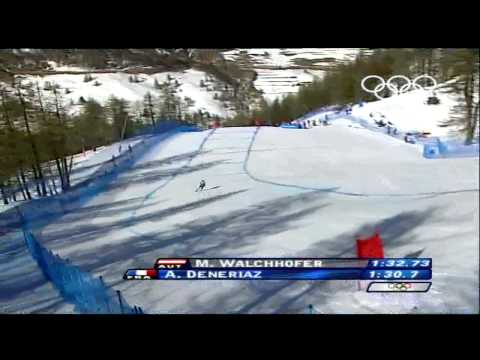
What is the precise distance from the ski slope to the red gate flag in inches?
1.0

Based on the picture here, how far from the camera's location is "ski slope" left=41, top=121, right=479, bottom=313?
1.79 meters

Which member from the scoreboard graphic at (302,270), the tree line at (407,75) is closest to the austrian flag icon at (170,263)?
the scoreboard graphic at (302,270)

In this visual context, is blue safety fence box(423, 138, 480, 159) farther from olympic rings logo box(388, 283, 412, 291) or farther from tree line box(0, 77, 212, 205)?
tree line box(0, 77, 212, 205)

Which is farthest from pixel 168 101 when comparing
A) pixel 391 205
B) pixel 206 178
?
pixel 391 205

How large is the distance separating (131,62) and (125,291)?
0.84 meters

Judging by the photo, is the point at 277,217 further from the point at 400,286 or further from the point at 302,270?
the point at 400,286

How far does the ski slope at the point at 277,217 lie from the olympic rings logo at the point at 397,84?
0.16m

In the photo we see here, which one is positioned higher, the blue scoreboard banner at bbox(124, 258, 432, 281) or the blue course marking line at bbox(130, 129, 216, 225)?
the blue course marking line at bbox(130, 129, 216, 225)

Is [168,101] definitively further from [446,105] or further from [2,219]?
[446,105]

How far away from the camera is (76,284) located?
187 cm

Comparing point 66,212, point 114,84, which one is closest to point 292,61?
point 114,84

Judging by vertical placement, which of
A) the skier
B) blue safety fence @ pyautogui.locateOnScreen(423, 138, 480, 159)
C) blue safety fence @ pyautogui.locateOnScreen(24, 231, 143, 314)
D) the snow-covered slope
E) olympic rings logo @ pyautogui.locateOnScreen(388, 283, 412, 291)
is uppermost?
the snow-covered slope

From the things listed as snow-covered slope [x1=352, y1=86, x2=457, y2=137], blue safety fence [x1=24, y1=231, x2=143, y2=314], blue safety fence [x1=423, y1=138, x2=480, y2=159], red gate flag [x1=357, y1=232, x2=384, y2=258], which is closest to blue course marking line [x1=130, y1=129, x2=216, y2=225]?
blue safety fence [x1=24, y1=231, x2=143, y2=314]
